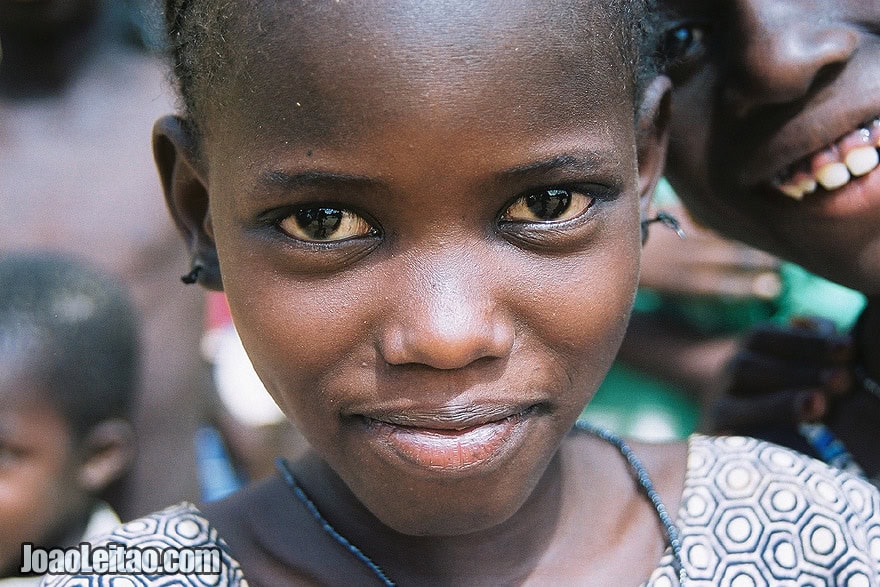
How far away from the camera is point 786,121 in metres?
1.50

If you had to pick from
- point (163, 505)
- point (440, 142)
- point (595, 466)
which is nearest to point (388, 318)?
point (440, 142)

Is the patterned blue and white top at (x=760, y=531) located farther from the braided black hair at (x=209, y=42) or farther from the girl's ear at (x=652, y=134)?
the braided black hair at (x=209, y=42)

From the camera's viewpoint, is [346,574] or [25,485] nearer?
[346,574]

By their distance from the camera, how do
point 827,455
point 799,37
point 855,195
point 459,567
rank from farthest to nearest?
point 827,455, point 855,195, point 799,37, point 459,567

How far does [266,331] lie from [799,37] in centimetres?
91

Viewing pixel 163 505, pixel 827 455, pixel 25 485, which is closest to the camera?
pixel 827 455

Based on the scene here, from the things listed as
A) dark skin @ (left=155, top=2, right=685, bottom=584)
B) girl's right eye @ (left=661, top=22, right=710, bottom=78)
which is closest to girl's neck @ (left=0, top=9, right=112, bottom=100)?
dark skin @ (left=155, top=2, right=685, bottom=584)

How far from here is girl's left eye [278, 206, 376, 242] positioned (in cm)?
107

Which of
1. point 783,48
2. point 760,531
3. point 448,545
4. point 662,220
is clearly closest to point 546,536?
point 448,545

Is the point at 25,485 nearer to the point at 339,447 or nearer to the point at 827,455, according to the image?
the point at 339,447

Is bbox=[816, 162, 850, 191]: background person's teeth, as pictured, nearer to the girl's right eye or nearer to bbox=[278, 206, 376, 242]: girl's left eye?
the girl's right eye

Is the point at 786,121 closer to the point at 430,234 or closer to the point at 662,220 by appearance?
the point at 662,220

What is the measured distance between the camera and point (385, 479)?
Result: 1118mm

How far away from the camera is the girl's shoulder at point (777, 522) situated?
1.30m
